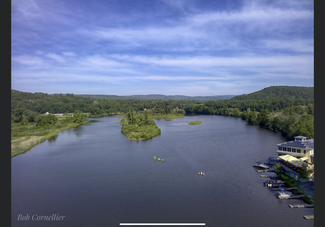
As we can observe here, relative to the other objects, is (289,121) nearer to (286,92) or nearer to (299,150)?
(299,150)

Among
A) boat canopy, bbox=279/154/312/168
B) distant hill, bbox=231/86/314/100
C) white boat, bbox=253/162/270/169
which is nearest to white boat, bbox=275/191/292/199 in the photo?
boat canopy, bbox=279/154/312/168

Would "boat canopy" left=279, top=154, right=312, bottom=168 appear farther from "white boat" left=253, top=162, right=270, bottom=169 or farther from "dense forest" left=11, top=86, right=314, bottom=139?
"dense forest" left=11, top=86, right=314, bottom=139

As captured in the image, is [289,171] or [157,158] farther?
[157,158]

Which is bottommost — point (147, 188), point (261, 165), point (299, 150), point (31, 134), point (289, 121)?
point (147, 188)

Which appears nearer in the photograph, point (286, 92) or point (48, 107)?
point (48, 107)

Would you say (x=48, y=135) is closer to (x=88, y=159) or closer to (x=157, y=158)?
(x=88, y=159)

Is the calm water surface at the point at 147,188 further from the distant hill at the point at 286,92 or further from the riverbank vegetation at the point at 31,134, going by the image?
the distant hill at the point at 286,92

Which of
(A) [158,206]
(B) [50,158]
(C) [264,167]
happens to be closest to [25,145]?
(B) [50,158]

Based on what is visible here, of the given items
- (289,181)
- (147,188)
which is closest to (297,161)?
(289,181)
